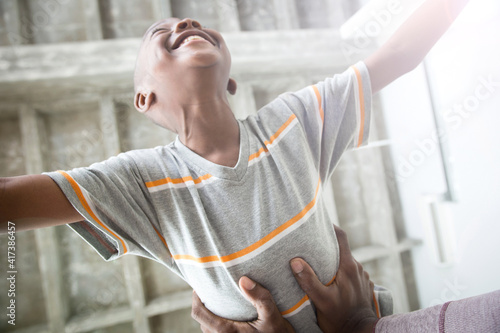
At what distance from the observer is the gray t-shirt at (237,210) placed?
1.62ft

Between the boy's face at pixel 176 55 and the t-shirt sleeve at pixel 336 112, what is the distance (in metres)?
0.21

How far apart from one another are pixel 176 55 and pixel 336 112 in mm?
377

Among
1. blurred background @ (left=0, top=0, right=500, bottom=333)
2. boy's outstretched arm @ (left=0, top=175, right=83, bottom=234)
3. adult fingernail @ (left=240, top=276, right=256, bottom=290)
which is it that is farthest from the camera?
blurred background @ (left=0, top=0, right=500, bottom=333)

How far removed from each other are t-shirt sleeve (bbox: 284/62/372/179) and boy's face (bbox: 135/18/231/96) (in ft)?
0.69

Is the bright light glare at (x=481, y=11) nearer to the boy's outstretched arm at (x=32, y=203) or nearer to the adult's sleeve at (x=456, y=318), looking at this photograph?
the adult's sleeve at (x=456, y=318)

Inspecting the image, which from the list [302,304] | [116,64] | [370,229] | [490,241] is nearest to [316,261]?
[302,304]

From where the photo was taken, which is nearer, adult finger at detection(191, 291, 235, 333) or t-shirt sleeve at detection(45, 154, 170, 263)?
t-shirt sleeve at detection(45, 154, 170, 263)

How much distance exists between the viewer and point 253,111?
4.66 ft

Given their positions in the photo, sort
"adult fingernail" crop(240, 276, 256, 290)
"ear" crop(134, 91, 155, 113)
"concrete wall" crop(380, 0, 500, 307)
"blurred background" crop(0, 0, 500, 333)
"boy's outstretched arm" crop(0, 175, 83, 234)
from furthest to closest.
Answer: "blurred background" crop(0, 0, 500, 333), "concrete wall" crop(380, 0, 500, 307), "ear" crop(134, 91, 155, 113), "adult fingernail" crop(240, 276, 256, 290), "boy's outstretched arm" crop(0, 175, 83, 234)

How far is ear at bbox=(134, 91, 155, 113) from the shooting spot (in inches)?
23.1

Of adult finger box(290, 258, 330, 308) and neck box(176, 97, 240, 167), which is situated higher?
neck box(176, 97, 240, 167)

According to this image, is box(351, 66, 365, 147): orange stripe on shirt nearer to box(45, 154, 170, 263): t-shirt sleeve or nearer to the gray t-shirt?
the gray t-shirt

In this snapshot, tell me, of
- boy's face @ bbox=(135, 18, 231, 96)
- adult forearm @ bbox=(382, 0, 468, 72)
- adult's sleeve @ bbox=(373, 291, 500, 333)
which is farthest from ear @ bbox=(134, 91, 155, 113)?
adult's sleeve @ bbox=(373, 291, 500, 333)

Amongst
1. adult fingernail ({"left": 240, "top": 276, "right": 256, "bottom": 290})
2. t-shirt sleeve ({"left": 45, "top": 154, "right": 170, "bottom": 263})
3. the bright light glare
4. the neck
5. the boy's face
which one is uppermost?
the bright light glare
